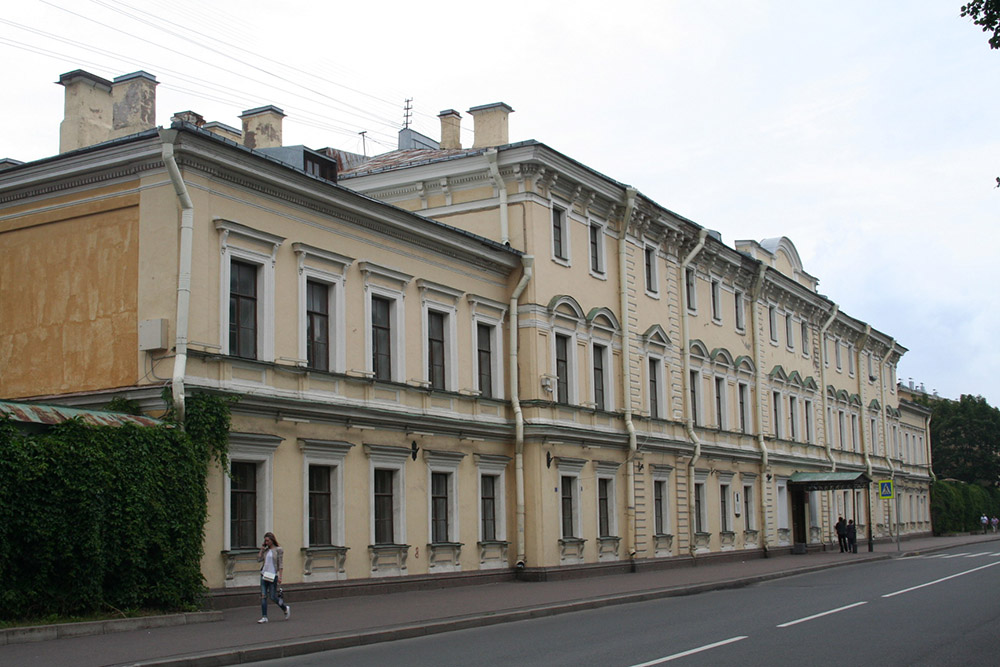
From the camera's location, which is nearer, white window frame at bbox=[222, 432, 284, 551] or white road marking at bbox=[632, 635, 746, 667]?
white road marking at bbox=[632, 635, 746, 667]

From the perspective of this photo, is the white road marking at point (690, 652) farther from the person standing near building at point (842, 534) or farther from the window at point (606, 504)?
the person standing near building at point (842, 534)

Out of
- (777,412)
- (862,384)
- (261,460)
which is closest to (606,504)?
(261,460)

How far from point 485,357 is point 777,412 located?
21.4 meters

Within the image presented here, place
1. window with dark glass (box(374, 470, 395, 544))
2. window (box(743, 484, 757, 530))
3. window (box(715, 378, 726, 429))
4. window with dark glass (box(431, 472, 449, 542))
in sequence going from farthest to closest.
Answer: window (box(743, 484, 757, 530)), window (box(715, 378, 726, 429)), window with dark glass (box(431, 472, 449, 542)), window with dark glass (box(374, 470, 395, 544))

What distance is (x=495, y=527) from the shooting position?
27.6 meters

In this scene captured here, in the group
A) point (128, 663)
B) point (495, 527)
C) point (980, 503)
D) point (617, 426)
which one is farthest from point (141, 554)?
point (980, 503)

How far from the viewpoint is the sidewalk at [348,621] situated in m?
13.2

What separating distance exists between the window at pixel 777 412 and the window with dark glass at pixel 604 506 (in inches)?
613

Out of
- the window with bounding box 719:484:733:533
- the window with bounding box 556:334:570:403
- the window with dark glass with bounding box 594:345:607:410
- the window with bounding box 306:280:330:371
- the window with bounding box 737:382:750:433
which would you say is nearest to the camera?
the window with bounding box 306:280:330:371

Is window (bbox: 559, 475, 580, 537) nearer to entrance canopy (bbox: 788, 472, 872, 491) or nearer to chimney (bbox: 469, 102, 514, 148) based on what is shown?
chimney (bbox: 469, 102, 514, 148)

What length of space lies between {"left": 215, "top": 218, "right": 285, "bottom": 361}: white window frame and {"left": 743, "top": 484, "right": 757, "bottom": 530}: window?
2462 centimetres

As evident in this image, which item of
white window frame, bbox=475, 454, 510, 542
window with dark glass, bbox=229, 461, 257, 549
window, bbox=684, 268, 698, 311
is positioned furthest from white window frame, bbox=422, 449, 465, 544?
window, bbox=684, 268, 698, 311

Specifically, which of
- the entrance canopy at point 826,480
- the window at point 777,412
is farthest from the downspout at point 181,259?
the entrance canopy at point 826,480

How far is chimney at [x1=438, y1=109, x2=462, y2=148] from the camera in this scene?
3444 cm
